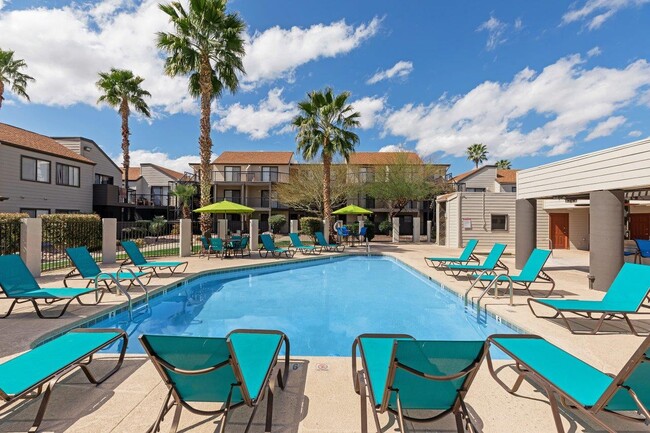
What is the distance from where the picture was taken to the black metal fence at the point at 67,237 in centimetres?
1226

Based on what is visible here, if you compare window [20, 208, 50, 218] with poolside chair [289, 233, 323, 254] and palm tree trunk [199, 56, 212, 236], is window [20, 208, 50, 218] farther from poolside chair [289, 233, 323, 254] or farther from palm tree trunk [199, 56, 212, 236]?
poolside chair [289, 233, 323, 254]

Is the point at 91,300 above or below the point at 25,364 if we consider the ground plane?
below

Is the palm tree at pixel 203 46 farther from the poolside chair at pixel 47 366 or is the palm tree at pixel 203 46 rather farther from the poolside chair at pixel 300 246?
the poolside chair at pixel 47 366

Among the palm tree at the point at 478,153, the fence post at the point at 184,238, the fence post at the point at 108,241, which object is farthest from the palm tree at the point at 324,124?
the palm tree at the point at 478,153

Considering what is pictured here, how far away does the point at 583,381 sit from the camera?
2.50 m

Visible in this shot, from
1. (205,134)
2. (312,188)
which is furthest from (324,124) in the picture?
(312,188)

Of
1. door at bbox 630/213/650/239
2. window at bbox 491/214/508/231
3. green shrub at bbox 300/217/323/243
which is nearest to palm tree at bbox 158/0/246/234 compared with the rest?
green shrub at bbox 300/217/323/243

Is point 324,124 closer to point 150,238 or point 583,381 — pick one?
point 150,238

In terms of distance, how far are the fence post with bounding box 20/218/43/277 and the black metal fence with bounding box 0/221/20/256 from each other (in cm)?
171

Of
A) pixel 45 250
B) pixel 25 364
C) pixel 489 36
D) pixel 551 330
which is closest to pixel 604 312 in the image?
pixel 551 330

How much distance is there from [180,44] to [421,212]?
28036 millimetres

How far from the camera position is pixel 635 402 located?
6.94ft

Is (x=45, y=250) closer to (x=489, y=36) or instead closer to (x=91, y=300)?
(x=91, y=300)

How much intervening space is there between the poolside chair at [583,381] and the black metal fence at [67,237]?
1369 centimetres
